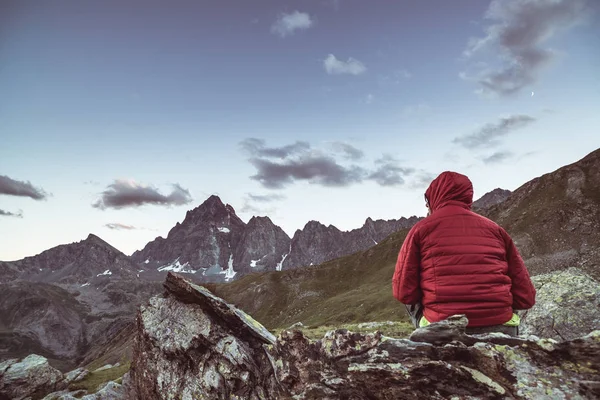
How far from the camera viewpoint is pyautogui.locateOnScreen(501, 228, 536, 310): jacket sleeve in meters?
7.49

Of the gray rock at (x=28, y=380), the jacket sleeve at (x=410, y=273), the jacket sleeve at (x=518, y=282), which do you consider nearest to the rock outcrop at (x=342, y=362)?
the jacket sleeve at (x=410, y=273)

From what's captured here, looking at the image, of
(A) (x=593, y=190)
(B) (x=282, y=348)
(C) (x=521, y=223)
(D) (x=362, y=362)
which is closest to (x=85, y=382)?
(B) (x=282, y=348)

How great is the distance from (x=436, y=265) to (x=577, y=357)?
2908 millimetres

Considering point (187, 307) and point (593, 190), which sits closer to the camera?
point (187, 307)

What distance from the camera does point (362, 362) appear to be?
819 centimetres

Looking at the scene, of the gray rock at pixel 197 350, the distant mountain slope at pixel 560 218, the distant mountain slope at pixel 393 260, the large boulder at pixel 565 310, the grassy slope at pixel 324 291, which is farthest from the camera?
the grassy slope at pixel 324 291

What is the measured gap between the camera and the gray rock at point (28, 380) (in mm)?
29094

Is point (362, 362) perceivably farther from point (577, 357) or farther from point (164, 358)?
point (164, 358)

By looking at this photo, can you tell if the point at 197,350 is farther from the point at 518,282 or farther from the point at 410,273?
the point at 518,282

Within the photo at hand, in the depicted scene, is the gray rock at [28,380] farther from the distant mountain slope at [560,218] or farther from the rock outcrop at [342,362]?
the distant mountain slope at [560,218]

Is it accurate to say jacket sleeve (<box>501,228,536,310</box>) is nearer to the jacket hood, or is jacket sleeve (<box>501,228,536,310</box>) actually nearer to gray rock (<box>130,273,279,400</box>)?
the jacket hood

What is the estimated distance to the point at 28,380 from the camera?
97.4ft

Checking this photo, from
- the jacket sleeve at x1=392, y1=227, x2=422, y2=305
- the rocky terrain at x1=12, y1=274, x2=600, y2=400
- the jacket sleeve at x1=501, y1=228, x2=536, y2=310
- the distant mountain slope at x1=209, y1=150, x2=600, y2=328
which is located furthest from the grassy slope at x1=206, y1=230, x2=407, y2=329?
the jacket sleeve at x1=392, y1=227, x2=422, y2=305

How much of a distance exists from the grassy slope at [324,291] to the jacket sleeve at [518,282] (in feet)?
271
